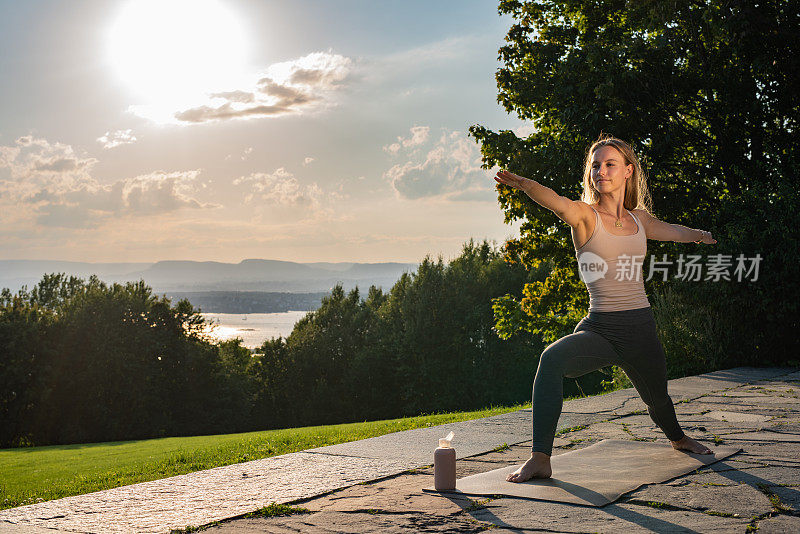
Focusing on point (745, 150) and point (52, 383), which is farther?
point (52, 383)

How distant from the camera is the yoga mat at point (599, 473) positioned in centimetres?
431

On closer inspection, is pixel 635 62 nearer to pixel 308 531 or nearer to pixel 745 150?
pixel 745 150

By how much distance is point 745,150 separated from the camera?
1712 cm

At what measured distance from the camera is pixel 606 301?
15.2 ft

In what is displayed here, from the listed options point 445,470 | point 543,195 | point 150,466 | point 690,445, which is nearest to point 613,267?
point 543,195

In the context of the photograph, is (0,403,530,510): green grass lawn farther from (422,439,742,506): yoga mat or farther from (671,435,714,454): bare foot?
(671,435,714,454): bare foot

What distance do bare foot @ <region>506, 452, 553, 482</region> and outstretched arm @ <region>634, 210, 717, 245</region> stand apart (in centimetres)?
161

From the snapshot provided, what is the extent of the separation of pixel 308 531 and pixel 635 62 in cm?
1544

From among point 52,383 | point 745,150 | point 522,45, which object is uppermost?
point 522,45

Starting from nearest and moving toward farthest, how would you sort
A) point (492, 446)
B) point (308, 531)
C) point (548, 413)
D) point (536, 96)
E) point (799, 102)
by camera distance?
point (308, 531)
point (548, 413)
point (492, 446)
point (799, 102)
point (536, 96)

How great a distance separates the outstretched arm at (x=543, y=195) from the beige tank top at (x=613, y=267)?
9.6 inches

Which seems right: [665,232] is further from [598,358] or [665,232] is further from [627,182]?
[598,358]

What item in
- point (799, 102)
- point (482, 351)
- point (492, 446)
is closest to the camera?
point (492, 446)

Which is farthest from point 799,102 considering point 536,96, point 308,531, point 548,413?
point 308,531
